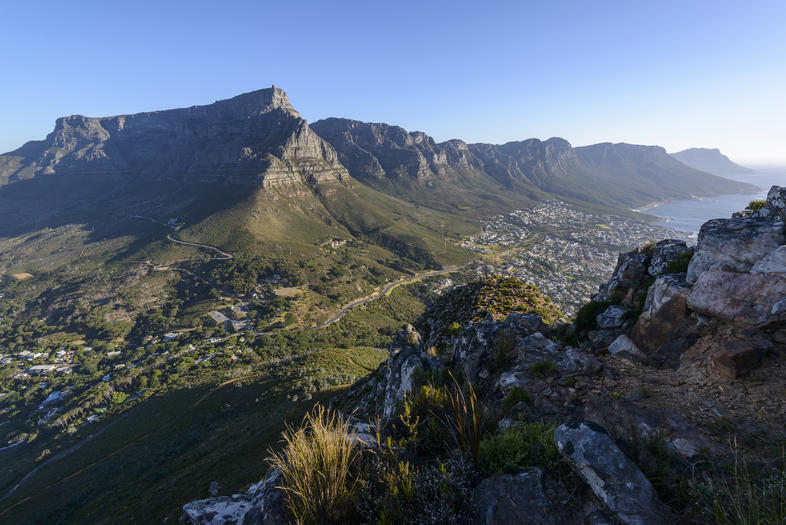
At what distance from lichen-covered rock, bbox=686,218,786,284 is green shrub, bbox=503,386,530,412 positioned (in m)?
4.72

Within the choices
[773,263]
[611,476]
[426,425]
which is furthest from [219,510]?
[773,263]

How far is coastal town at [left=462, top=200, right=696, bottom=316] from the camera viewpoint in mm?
98062

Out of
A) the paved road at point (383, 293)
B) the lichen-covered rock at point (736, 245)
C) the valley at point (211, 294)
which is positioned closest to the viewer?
the lichen-covered rock at point (736, 245)

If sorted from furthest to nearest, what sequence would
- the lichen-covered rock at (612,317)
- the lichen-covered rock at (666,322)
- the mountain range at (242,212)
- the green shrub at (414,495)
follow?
the mountain range at (242,212) → the lichen-covered rock at (612,317) → the lichen-covered rock at (666,322) → the green shrub at (414,495)

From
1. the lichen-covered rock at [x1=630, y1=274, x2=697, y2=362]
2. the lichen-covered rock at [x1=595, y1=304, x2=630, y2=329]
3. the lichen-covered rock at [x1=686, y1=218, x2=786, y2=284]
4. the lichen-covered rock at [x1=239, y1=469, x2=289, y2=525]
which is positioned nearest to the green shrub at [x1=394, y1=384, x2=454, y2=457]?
the lichen-covered rock at [x1=239, y1=469, x2=289, y2=525]

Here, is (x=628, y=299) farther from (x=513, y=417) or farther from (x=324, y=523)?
(x=324, y=523)

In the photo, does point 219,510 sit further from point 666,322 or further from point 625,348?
point 666,322

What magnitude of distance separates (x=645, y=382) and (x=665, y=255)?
4.97 m

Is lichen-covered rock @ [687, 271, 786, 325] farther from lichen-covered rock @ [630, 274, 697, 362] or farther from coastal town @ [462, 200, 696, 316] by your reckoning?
coastal town @ [462, 200, 696, 316]

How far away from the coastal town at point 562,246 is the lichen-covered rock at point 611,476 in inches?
3199

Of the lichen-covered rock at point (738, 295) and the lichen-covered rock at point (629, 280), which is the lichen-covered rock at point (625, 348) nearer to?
the lichen-covered rock at point (738, 295)

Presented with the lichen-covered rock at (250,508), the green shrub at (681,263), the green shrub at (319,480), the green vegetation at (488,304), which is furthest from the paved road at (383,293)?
the green shrub at (319,480)

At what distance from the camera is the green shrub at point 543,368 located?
22.8 feet

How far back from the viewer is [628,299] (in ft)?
29.0
